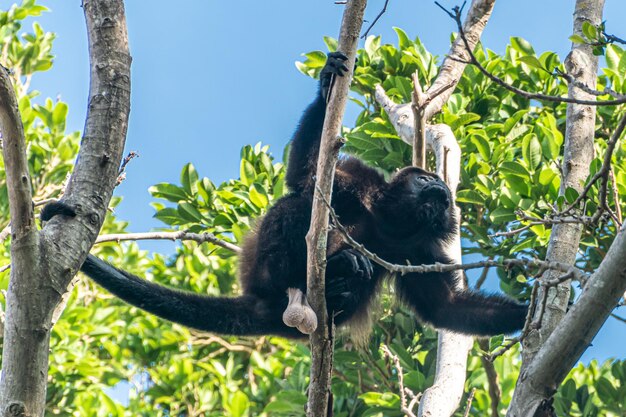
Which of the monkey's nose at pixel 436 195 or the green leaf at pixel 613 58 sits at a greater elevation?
the green leaf at pixel 613 58

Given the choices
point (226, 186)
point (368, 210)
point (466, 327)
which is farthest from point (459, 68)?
point (226, 186)

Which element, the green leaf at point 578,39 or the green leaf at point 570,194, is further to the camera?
the green leaf at point 570,194

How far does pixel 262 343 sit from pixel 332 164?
5.39 meters

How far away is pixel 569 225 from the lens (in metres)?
3.66

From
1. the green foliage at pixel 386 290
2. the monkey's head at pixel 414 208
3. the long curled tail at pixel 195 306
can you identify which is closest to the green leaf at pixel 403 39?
the green foliage at pixel 386 290

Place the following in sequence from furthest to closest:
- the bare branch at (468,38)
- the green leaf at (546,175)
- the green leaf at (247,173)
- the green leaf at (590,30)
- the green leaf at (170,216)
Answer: the green leaf at (247,173), the green leaf at (170,216), the bare branch at (468,38), the green leaf at (546,175), the green leaf at (590,30)

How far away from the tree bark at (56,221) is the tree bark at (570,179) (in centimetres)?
164

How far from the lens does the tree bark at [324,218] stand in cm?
363

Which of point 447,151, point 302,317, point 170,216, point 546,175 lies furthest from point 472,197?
point 302,317

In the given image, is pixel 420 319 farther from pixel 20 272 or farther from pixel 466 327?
pixel 20 272

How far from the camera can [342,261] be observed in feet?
16.2

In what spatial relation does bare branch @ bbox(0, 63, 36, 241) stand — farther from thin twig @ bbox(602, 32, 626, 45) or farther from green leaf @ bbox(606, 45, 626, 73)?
green leaf @ bbox(606, 45, 626, 73)

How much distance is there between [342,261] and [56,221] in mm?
2136

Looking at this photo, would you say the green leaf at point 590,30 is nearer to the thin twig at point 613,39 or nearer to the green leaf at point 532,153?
the thin twig at point 613,39
